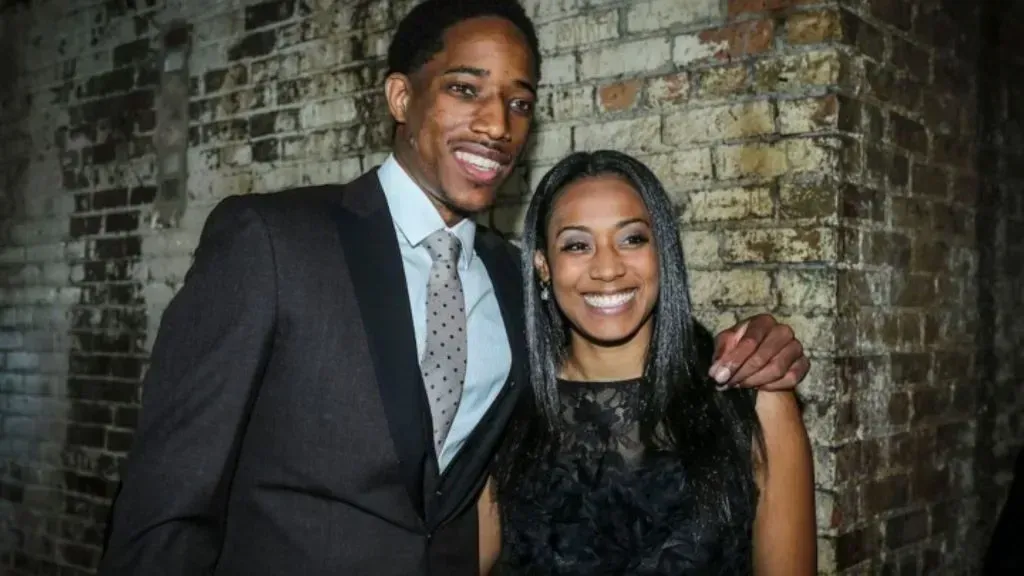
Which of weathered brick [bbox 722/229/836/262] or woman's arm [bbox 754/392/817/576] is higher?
weathered brick [bbox 722/229/836/262]

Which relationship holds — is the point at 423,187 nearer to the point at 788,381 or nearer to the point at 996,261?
the point at 788,381

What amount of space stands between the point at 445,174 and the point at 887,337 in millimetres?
1325

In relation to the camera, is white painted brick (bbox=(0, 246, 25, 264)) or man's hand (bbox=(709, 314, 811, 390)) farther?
white painted brick (bbox=(0, 246, 25, 264))

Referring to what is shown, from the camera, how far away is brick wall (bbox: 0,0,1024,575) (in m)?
2.16

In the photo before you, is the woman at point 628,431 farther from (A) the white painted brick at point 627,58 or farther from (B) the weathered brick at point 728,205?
(A) the white painted brick at point 627,58

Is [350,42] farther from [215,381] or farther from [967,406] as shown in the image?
[967,406]

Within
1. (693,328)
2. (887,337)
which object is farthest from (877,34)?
(693,328)

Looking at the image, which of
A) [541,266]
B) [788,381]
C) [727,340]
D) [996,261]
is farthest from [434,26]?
[996,261]

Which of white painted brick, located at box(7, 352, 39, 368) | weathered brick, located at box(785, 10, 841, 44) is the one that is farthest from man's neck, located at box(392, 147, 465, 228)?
white painted brick, located at box(7, 352, 39, 368)

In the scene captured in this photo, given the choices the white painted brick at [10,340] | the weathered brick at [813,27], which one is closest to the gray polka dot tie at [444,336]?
the weathered brick at [813,27]

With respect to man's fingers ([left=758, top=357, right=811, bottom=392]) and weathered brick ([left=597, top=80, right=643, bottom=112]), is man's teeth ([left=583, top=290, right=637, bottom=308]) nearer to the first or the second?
man's fingers ([left=758, top=357, right=811, bottom=392])

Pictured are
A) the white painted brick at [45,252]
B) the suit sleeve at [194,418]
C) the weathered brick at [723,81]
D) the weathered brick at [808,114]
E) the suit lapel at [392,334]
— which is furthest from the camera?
the white painted brick at [45,252]

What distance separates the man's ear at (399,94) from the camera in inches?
74.0

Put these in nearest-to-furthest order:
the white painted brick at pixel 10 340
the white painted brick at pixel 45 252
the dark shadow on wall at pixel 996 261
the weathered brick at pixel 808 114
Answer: the weathered brick at pixel 808 114
the dark shadow on wall at pixel 996 261
the white painted brick at pixel 45 252
the white painted brick at pixel 10 340
